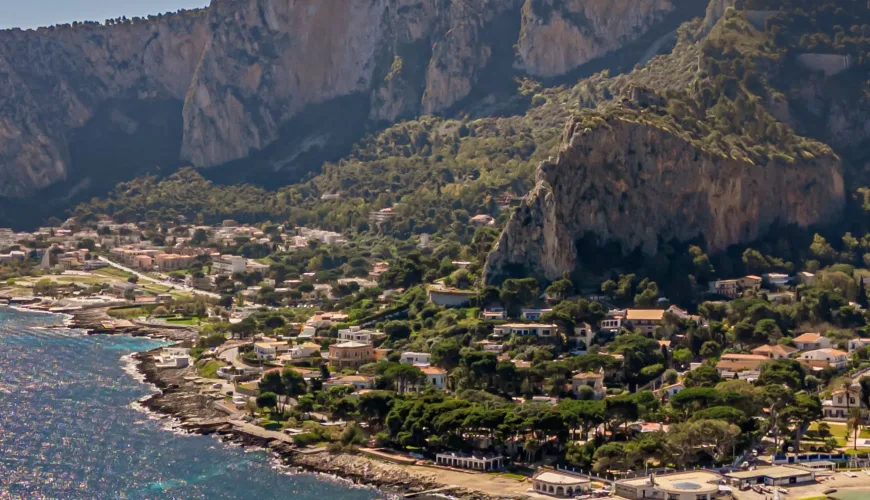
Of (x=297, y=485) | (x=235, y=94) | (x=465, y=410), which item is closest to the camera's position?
(x=297, y=485)

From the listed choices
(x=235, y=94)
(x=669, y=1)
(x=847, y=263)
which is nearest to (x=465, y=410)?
(x=847, y=263)

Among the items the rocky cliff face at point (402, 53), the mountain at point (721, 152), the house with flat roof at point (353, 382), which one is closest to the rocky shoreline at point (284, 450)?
the house with flat roof at point (353, 382)

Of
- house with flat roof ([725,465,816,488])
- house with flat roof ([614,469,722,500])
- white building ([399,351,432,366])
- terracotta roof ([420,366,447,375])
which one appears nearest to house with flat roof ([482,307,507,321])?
white building ([399,351,432,366])

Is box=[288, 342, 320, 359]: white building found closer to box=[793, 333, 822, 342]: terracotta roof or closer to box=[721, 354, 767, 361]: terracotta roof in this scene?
box=[721, 354, 767, 361]: terracotta roof

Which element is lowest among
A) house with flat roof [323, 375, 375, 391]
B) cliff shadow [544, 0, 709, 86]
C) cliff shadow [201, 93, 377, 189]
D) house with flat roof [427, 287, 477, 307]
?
house with flat roof [323, 375, 375, 391]

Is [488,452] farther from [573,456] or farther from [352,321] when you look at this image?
[352,321]

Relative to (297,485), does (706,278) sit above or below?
above
